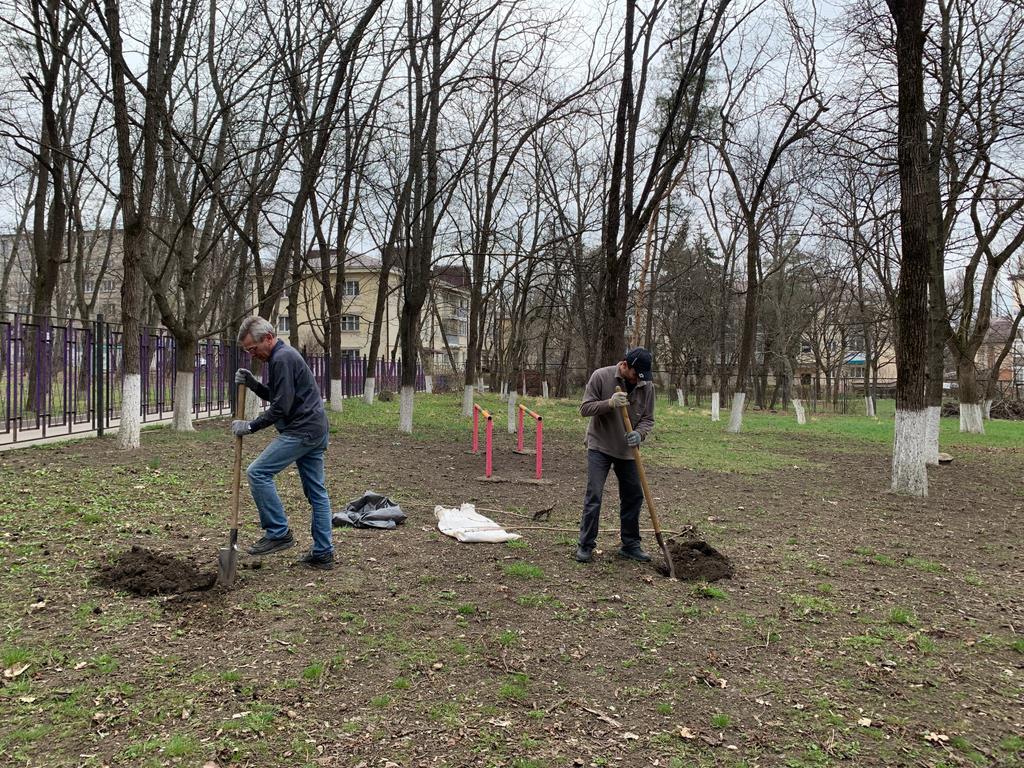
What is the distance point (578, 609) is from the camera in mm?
4230

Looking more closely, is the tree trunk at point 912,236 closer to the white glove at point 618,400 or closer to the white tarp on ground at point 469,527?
the white glove at point 618,400

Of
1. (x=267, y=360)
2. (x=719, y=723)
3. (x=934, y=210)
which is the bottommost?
(x=719, y=723)

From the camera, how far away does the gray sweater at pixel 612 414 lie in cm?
511

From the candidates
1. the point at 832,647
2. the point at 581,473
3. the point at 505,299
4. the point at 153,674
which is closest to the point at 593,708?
the point at 832,647

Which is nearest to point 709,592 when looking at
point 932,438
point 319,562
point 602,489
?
point 602,489

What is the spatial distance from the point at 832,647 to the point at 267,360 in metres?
3.92

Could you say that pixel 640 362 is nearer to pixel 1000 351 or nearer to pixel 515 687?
pixel 515 687

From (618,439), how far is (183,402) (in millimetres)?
9372

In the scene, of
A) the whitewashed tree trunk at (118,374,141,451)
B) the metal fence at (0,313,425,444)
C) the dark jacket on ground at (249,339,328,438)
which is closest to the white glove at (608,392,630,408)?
the dark jacket on ground at (249,339,328,438)

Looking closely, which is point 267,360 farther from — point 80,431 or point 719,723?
point 80,431

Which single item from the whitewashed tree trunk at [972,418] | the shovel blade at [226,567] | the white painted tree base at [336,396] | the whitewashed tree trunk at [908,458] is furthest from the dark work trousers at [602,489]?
the whitewashed tree trunk at [972,418]

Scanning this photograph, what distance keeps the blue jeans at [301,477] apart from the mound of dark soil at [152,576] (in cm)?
58

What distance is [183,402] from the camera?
11914 millimetres

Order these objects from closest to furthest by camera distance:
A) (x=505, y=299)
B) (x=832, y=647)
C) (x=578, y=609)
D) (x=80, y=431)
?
(x=832, y=647)
(x=578, y=609)
(x=80, y=431)
(x=505, y=299)
